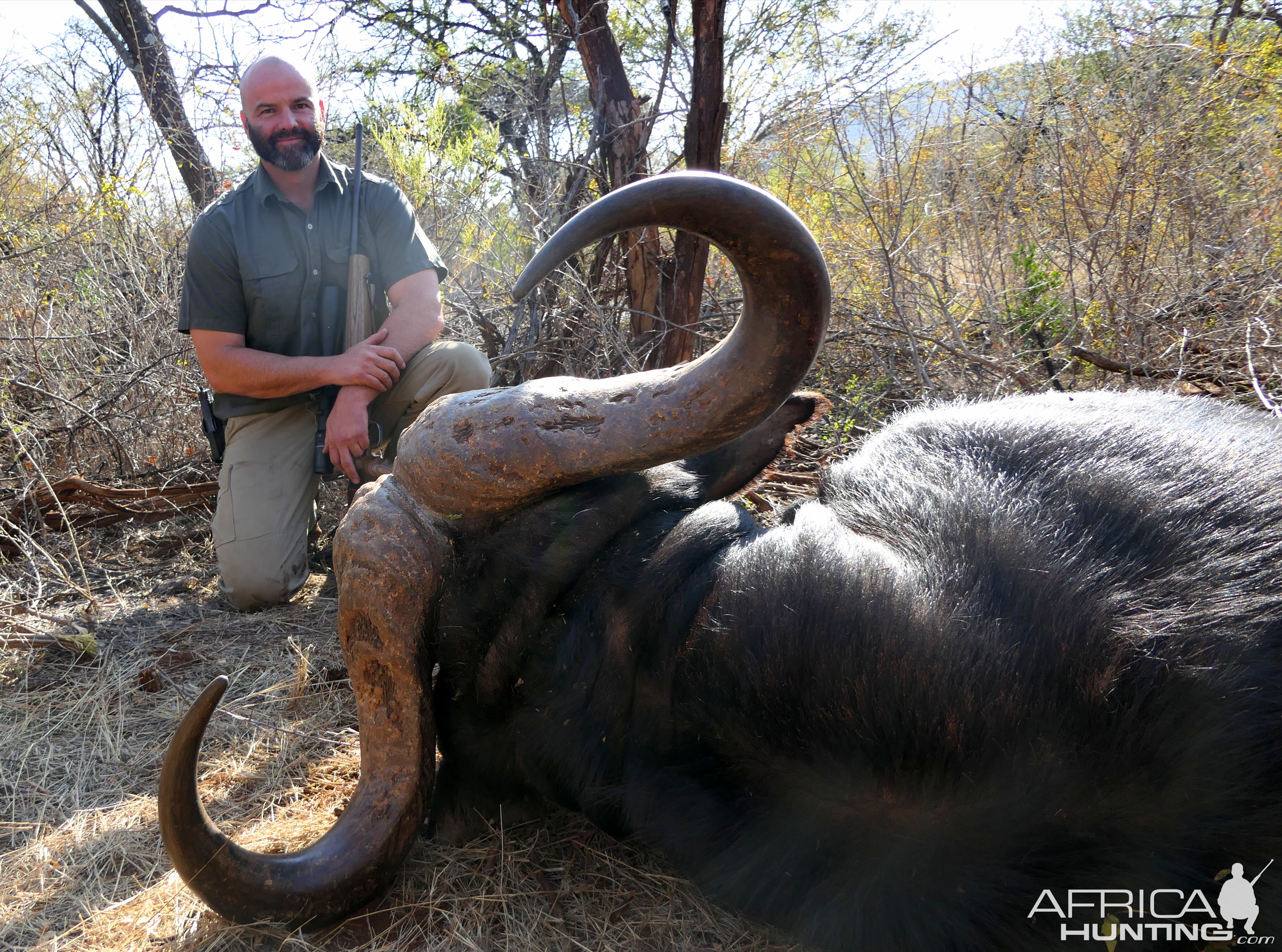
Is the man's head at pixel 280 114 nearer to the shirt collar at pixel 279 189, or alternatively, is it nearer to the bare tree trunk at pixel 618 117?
the shirt collar at pixel 279 189

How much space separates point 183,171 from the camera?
25.8 feet

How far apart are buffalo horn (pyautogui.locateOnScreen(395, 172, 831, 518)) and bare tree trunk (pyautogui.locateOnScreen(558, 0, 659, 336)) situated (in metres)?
3.23

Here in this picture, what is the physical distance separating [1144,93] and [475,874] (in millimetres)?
5523

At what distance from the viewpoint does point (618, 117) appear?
16.5ft

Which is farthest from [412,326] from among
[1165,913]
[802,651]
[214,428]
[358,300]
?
[1165,913]

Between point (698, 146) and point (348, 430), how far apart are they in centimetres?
230

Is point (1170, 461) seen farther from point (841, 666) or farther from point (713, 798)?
point (713, 798)

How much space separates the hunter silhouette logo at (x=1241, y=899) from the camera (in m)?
1.46

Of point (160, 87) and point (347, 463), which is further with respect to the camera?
point (160, 87)

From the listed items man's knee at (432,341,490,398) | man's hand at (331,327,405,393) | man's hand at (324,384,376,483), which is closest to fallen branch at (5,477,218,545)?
man's hand at (324,384,376,483)

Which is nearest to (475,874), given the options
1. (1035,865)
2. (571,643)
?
(571,643)

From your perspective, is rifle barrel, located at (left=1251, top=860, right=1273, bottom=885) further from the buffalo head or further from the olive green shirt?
the olive green shirt

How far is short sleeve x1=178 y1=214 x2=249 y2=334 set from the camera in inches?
168

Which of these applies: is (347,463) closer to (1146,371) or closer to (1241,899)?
(1241,899)
